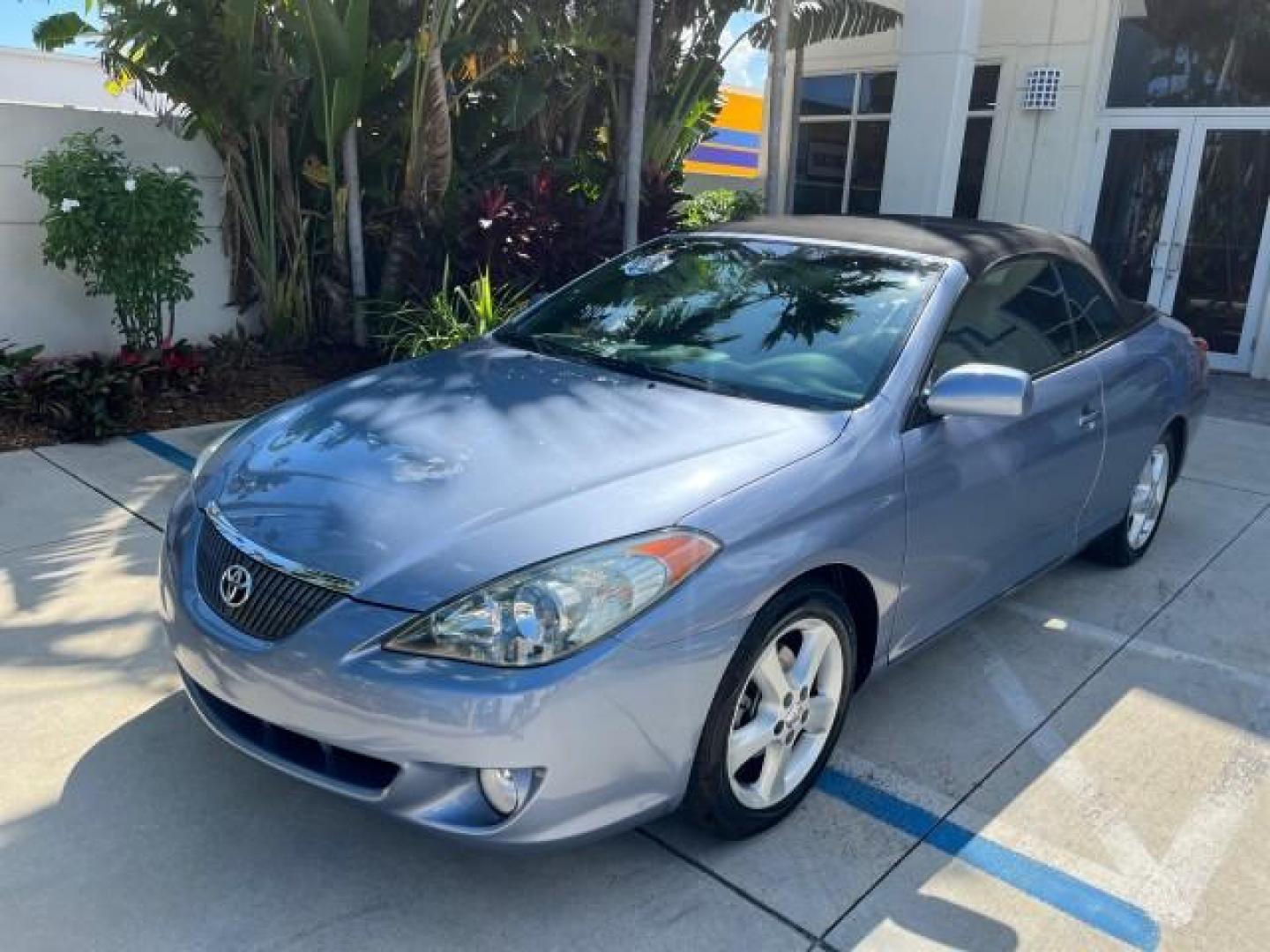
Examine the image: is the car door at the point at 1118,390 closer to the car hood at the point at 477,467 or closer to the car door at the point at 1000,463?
the car door at the point at 1000,463

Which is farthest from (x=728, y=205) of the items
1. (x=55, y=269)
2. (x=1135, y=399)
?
(x=1135, y=399)

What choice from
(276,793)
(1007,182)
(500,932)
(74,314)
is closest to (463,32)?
(74,314)

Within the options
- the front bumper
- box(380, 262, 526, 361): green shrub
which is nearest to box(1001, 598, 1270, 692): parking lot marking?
the front bumper

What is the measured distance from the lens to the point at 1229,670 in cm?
407

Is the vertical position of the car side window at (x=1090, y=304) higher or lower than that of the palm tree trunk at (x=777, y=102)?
lower

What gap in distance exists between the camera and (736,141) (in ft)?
86.0

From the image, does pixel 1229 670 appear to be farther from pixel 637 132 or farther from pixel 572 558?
pixel 637 132

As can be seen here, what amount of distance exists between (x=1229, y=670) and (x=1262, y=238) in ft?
24.4

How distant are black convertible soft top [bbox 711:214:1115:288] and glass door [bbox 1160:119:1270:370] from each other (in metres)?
6.51

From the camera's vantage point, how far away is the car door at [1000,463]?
3232mm

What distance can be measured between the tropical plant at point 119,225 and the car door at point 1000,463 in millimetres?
5138

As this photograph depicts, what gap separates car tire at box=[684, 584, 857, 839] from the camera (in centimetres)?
262

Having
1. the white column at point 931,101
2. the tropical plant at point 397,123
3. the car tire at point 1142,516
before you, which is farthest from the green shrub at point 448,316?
the white column at point 931,101

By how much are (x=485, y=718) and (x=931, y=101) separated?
9.65 m
